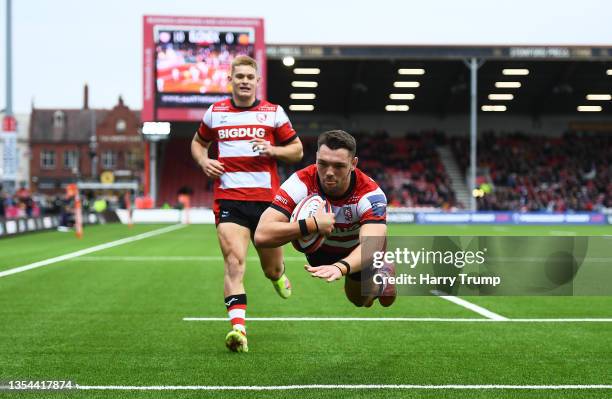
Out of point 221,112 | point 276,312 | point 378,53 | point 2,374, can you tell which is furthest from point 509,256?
point 378,53

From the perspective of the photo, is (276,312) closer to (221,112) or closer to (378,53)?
(221,112)

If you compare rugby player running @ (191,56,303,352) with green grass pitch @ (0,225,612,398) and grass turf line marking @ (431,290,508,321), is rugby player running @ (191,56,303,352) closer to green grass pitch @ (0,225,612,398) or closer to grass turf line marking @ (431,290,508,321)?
green grass pitch @ (0,225,612,398)

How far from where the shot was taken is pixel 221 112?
681cm

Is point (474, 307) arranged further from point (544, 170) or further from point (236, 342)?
point (544, 170)

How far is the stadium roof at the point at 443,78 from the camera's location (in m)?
44.7

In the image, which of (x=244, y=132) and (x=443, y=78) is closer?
(x=244, y=132)

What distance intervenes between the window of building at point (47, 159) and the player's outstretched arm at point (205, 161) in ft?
303

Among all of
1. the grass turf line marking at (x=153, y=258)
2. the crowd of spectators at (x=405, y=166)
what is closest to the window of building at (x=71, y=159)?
the crowd of spectators at (x=405, y=166)

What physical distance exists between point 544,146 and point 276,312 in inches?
2014

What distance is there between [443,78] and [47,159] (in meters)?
60.2

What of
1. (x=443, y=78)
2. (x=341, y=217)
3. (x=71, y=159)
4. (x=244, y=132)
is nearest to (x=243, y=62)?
(x=244, y=132)

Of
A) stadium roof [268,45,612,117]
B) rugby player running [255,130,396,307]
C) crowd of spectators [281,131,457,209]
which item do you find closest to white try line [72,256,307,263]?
rugby player running [255,130,396,307]

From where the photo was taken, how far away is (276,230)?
5145mm

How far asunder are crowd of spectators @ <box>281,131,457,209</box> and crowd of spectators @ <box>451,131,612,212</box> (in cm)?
220
